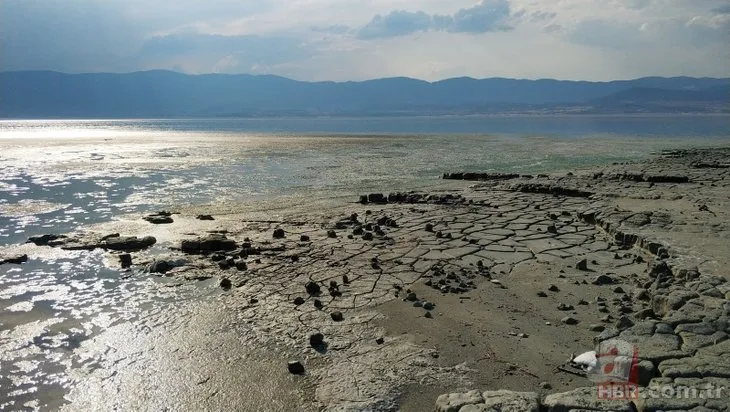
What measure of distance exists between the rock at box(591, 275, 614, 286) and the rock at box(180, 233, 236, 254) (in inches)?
232

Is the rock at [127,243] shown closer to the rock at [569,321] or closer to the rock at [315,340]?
the rock at [315,340]

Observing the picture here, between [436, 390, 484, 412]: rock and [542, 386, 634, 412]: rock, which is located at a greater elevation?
[542, 386, 634, 412]: rock

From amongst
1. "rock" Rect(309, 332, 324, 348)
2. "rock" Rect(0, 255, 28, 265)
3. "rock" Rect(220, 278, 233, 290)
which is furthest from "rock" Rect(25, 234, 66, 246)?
"rock" Rect(309, 332, 324, 348)

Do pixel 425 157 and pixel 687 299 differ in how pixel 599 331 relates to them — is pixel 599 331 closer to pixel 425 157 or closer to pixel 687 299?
pixel 687 299

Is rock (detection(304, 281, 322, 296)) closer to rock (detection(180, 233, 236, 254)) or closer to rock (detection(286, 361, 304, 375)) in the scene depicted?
rock (detection(286, 361, 304, 375))

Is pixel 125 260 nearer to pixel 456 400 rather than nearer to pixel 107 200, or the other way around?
pixel 456 400

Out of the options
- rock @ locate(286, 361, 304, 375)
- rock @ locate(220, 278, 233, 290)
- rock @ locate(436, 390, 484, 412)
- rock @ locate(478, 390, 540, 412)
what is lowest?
rock @ locate(286, 361, 304, 375)

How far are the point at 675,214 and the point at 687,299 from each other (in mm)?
5394

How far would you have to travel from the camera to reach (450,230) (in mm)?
10148

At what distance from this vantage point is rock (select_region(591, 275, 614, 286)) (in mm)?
6898

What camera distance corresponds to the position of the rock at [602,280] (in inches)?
272

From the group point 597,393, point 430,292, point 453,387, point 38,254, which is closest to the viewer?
point 597,393

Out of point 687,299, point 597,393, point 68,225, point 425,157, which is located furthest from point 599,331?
point 425,157

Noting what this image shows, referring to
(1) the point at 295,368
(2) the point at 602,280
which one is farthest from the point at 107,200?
(2) the point at 602,280
